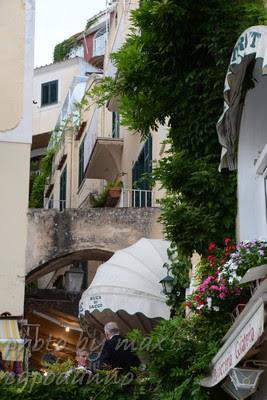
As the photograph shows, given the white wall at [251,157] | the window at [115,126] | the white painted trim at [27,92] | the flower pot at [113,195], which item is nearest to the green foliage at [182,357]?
the white wall at [251,157]

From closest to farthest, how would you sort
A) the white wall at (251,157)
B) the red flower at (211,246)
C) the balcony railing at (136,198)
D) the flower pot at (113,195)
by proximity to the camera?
the red flower at (211,246) → the white wall at (251,157) → the balcony railing at (136,198) → the flower pot at (113,195)

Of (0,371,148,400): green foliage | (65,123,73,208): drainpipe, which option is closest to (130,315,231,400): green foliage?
(0,371,148,400): green foliage

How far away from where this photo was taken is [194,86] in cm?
1084

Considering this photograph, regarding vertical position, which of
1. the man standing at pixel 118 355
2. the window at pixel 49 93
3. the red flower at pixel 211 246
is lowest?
the man standing at pixel 118 355

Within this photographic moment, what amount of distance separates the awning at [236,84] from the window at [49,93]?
31.9 meters

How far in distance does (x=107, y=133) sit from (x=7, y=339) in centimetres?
1260

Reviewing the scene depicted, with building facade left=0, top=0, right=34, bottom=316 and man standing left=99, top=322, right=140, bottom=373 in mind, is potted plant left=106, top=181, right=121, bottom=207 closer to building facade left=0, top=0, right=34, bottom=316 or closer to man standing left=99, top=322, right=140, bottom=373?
A: building facade left=0, top=0, right=34, bottom=316

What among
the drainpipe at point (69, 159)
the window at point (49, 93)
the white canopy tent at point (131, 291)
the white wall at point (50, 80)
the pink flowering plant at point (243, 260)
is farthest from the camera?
the window at point (49, 93)

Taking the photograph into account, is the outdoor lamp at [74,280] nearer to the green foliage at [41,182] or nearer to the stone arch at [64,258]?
the stone arch at [64,258]

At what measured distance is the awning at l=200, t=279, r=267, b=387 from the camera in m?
7.13

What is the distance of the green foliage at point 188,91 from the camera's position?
398 inches

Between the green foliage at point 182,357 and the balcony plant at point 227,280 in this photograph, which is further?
the green foliage at point 182,357

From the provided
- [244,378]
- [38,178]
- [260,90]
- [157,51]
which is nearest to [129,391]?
[244,378]

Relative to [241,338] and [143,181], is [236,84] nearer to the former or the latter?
[241,338]
